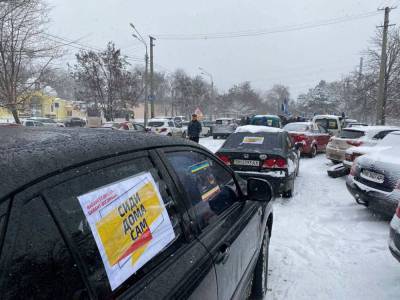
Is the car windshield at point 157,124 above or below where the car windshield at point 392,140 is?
below

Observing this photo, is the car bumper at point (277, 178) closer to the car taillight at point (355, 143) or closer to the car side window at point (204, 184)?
the car side window at point (204, 184)

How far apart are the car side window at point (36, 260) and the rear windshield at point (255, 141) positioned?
618cm

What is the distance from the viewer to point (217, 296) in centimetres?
188

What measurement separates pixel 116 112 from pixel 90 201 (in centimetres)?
3065

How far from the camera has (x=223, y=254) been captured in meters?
1.97

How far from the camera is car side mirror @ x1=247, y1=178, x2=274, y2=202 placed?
282cm

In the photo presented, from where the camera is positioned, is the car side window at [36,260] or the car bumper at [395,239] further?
the car bumper at [395,239]

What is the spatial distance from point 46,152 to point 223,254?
1176 millimetres

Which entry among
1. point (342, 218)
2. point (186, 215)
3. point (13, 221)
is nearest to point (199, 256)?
point (186, 215)

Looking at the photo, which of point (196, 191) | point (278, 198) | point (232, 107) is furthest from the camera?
point (232, 107)

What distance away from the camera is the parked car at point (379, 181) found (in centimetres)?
510

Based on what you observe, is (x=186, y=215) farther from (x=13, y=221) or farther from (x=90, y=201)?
(x=13, y=221)

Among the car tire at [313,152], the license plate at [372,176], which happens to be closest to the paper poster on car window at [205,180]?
the license plate at [372,176]

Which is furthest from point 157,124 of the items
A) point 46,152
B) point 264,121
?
point 46,152
